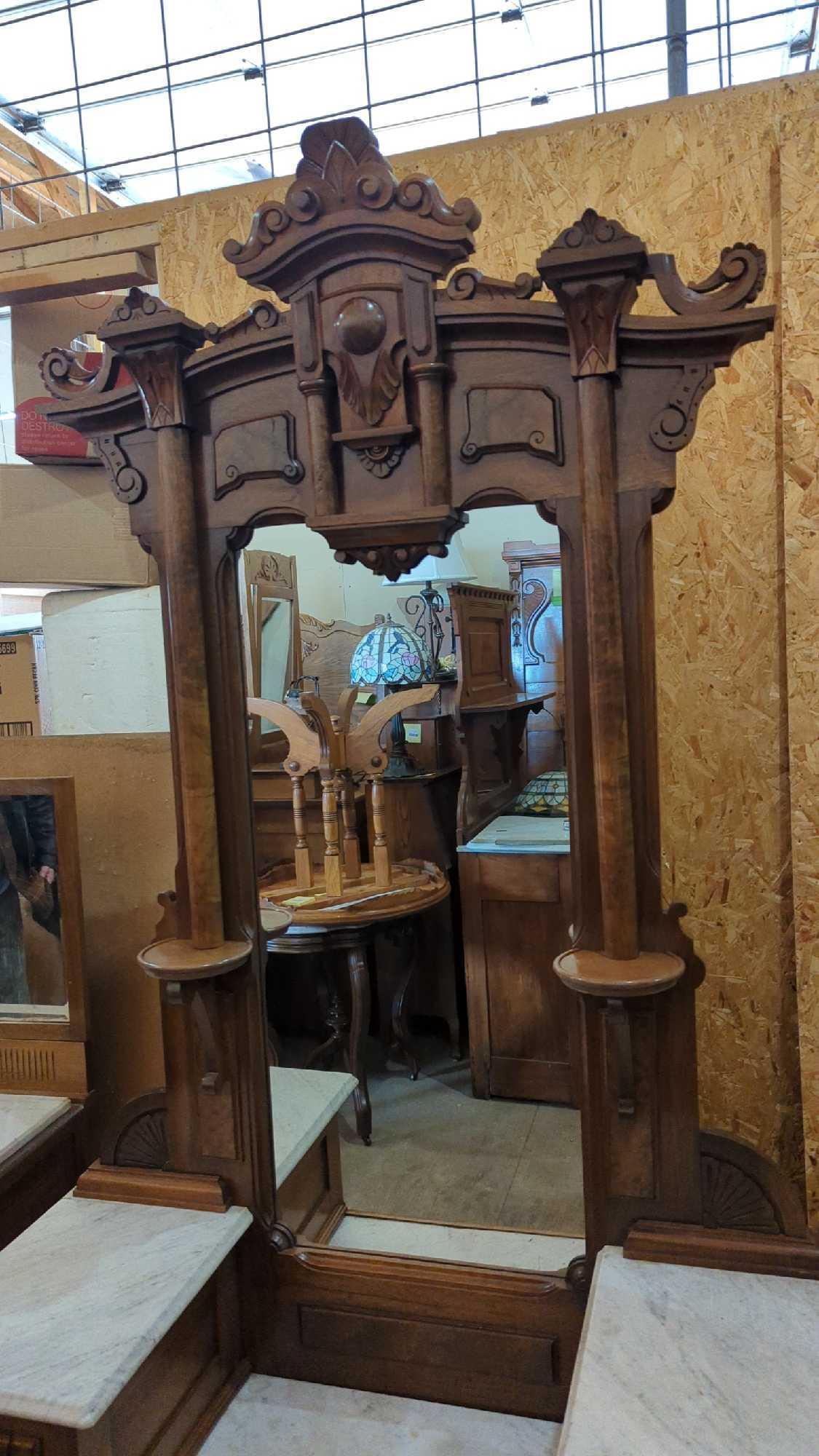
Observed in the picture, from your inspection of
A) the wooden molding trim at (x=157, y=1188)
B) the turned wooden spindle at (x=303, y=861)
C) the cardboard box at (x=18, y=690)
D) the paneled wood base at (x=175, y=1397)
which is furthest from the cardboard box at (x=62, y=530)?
the paneled wood base at (x=175, y=1397)

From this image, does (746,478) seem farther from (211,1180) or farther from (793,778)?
(211,1180)

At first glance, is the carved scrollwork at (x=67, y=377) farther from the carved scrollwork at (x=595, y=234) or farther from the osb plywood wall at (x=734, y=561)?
the osb plywood wall at (x=734, y=561)

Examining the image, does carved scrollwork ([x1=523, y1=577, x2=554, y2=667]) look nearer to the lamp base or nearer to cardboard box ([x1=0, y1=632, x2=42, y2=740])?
the lamp base

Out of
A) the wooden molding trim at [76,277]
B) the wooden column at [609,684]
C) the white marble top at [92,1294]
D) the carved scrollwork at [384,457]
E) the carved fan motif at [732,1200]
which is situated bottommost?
the white marble top at [92,1294]

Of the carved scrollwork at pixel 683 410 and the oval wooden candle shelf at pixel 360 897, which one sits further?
the oval wooden candle shelf at pixel 360 897

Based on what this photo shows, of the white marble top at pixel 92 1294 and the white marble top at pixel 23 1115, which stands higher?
the white marble top at pixel 92 1294

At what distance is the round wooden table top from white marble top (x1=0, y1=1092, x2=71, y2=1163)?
0.58 m

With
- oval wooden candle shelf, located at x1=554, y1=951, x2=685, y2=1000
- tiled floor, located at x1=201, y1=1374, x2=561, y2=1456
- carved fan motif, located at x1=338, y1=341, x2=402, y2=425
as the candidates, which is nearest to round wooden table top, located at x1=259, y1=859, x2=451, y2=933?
tiled floor, located at x1=201, y1=1374, x2=561, y2=1456

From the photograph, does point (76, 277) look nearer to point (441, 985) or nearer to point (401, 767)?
point (401, 767)

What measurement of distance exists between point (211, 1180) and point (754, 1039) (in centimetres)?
107

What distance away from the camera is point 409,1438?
4.12 ft

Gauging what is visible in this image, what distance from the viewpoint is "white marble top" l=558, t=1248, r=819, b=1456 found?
957 mm

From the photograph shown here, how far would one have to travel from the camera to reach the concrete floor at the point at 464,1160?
1.78m

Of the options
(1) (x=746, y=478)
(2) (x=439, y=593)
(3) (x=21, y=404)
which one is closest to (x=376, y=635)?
(2) (x=439, y=593)
